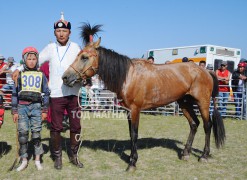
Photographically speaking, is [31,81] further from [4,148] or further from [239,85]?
[239,85]

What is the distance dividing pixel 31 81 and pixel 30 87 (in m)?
0.10

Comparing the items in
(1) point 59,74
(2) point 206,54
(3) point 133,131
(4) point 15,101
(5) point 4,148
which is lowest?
(5) point 4,148

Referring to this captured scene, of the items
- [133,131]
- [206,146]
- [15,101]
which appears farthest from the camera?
[206,146]

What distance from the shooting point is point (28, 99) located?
14.6ft

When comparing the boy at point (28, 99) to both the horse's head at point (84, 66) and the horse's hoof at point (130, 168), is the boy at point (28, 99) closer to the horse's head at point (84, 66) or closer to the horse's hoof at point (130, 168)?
the horse's head at point (84, 66)

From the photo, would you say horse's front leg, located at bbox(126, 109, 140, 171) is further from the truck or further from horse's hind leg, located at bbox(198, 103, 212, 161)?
the truck

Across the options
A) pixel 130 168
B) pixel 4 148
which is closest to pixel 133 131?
pixel 130 168

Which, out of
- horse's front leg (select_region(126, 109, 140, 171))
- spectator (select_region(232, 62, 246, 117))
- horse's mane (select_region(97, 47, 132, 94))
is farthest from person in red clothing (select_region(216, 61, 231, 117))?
horse's mane (select_region(97, 47, 132, 94))

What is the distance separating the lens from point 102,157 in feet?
17.7

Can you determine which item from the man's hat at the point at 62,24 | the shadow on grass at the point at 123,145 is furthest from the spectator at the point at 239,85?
the man's hat at the point at 62,24

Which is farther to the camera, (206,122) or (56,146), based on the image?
(206,122)

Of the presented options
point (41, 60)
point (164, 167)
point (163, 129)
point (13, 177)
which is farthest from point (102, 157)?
point (163, 129)

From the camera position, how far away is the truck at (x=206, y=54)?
14.5 m

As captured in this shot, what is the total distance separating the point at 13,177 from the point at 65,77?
1672 millimetres
